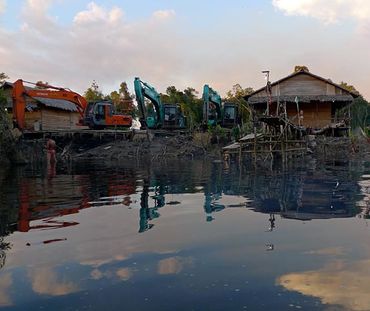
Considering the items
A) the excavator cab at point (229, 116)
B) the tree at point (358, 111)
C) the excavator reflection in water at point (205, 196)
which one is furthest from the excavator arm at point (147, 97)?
the tree at point (358, 111)

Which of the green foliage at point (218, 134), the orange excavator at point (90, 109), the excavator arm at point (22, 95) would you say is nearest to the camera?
the excavator arm at point (22, 95)

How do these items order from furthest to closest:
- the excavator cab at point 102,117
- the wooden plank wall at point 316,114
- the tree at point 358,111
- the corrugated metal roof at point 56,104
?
the tree at point 358,111 < the corrugated metal roof at point 56,104 < the excavator cab at point 102,117 < the wooden plank wall at point 316,114

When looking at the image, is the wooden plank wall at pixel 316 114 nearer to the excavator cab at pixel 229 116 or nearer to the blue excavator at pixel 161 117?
the excavator cab at pixel 229 116

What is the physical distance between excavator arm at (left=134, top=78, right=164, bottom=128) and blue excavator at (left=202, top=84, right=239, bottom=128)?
4.17 metres

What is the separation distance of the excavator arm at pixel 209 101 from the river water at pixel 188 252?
93.4 ft

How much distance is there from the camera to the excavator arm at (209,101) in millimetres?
39750

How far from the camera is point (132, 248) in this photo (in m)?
6.54

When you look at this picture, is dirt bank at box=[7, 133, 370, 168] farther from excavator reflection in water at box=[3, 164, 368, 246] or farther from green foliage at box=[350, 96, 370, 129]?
green foliage at box=[350, 96, 370, 129]

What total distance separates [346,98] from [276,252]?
3147 centimetres

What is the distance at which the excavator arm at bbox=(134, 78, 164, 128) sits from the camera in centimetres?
3644

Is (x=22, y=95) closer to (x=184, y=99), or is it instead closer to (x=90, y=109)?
(x=90, y=109)

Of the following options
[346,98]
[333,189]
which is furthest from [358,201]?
[346,98]

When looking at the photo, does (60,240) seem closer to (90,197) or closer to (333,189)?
(90,197)

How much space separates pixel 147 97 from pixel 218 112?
8.05 metres
